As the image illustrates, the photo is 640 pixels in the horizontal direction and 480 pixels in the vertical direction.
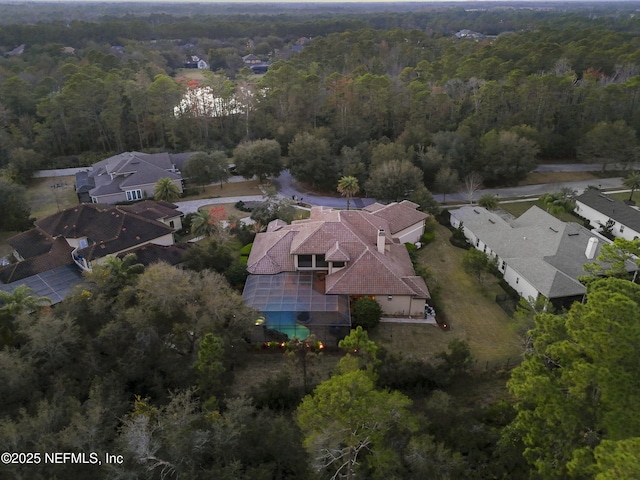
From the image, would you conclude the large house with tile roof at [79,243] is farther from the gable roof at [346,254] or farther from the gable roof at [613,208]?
the gable roof at [613,208]

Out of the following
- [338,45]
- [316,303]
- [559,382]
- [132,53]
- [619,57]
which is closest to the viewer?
[559,382]

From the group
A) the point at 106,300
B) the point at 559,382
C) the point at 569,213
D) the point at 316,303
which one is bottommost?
the point at 569,213

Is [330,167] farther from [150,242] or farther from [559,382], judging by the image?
[559,382]

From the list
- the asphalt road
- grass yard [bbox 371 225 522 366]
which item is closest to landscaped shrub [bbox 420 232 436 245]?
grass yard [bbox 371 225 522 366]

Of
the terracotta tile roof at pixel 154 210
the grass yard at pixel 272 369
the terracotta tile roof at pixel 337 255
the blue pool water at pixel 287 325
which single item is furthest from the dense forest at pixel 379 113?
the grass yard at pixel 272 369

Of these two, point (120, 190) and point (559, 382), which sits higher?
point (559, 382)

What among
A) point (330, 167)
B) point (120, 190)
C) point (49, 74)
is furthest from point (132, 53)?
point (330, 167)

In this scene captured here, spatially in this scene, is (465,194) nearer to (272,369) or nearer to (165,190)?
(165,190)
